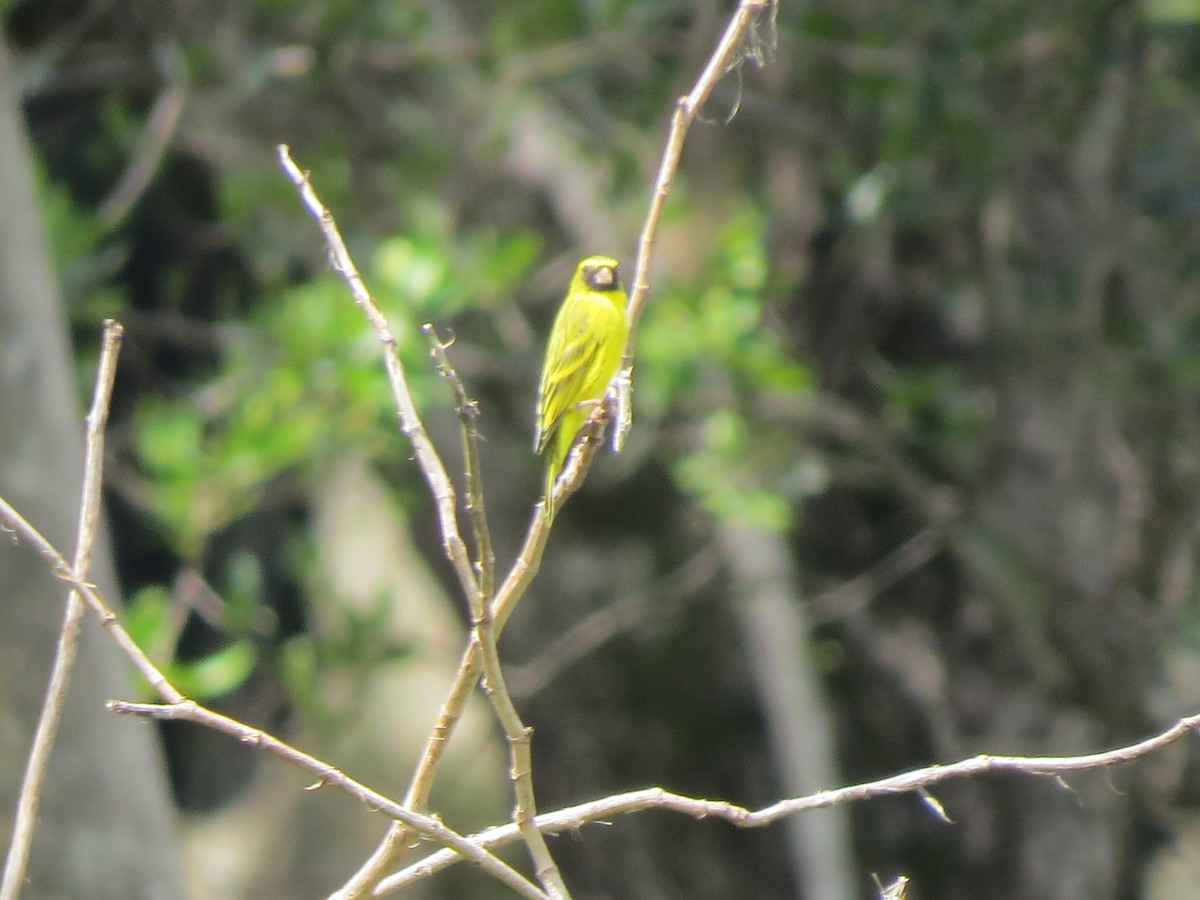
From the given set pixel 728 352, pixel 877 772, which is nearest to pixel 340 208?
pixel 728 352

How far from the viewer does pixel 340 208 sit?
5633 millimetres

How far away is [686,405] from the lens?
532 cm

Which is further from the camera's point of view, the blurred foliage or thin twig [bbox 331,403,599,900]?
the blurred foliage

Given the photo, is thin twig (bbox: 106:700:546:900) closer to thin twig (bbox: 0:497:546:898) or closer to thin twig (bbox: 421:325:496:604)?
thin twig (bbox: 0:497:546:898)

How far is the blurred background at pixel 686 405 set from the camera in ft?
16.7

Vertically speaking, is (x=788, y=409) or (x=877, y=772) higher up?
(x=788, y=409)

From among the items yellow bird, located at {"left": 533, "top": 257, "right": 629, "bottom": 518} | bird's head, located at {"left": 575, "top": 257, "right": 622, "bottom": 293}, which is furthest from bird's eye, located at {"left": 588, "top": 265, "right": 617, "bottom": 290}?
yellow bird, located at {"left": 533, "top": 257, "right": 629, "bottom": 518}

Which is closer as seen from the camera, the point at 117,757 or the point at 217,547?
the point at 117,757

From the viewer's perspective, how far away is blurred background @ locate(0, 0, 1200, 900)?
5098mm

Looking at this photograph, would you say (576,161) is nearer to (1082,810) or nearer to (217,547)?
(217,547)

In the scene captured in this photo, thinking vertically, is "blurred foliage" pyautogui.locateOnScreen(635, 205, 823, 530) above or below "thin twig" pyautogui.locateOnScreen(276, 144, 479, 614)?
above

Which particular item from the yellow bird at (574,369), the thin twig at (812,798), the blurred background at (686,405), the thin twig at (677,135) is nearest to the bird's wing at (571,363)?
the yellow bird at (574,369)

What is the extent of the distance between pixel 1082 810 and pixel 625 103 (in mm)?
3185

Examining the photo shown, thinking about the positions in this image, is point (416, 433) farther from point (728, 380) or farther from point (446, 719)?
point (728, 380)
